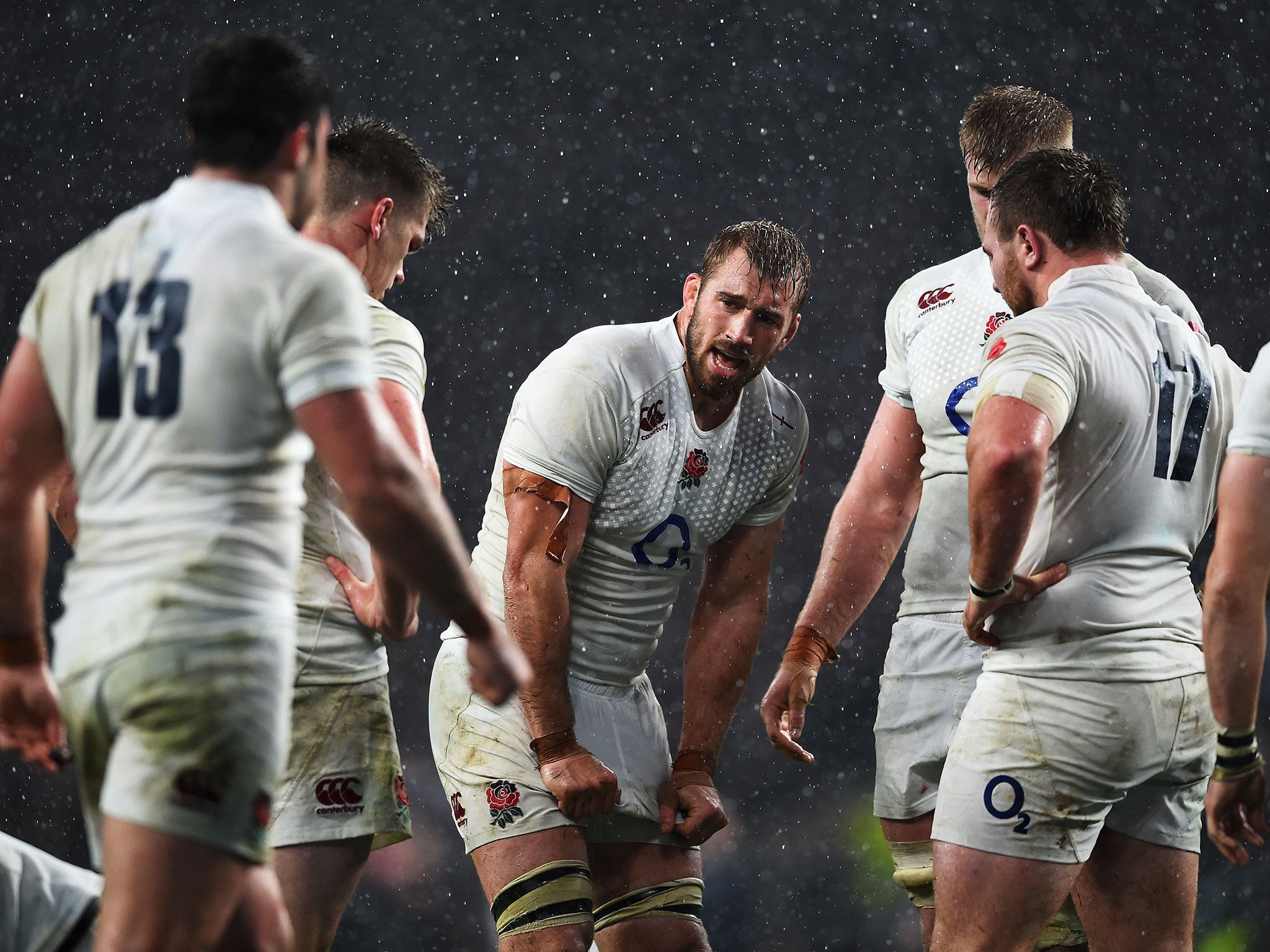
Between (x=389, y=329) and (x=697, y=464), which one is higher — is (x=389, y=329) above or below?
above

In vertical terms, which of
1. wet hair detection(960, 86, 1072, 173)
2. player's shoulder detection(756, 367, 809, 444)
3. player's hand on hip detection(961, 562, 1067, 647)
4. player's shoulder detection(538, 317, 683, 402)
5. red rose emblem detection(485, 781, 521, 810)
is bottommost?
red rose emblem detection(485, 781, 521, 810)

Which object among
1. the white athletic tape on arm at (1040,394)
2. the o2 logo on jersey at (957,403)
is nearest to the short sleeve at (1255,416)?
the white athletic tape on arm at (1040,394)

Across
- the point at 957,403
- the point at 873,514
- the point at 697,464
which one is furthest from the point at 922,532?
the point at 697,464

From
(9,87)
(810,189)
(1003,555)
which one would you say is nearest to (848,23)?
(810,189)

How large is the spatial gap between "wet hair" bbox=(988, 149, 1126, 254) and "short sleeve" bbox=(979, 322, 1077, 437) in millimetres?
334

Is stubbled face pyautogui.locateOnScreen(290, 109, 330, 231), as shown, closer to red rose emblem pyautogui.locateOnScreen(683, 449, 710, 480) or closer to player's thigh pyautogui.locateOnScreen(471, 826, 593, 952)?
red rose emblem pyautogui.locateOnScreen(683, 449, 710, 480)

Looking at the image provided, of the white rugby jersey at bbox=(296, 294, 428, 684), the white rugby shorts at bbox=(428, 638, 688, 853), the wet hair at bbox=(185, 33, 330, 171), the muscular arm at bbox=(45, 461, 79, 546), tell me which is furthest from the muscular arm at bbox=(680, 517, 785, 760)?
the wet hair at bbox=(185, 33, 330, 171)

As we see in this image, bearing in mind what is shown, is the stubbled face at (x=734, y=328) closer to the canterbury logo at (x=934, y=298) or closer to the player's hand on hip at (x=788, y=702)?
the canterbury logo at (x=934, y=298)

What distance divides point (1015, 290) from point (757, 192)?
15.5 feet

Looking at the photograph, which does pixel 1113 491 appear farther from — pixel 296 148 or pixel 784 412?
pixel 296 148

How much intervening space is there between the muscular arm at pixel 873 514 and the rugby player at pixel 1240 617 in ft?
4.26

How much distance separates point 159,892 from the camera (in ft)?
5.99

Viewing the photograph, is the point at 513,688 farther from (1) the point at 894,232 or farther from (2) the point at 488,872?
(1) the point at 894,232

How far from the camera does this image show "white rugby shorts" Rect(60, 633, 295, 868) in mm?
1844
